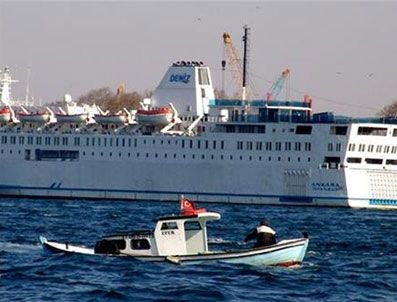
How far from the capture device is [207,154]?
110 meters

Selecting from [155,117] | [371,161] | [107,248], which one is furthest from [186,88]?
[107,248]

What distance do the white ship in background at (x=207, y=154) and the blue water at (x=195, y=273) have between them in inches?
1376

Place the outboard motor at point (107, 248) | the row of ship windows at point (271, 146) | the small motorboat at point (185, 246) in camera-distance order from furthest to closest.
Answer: the row of ship windows at point (271, 146) → the outboard motor at point (107, 248) → the small motorboat at point (185, 246)

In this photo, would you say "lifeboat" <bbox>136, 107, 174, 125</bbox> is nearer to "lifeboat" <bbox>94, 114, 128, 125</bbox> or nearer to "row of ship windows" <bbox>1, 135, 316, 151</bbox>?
"lifeboat" <bbox>94, 114, 128, 125</bbox>

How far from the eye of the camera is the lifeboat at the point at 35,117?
118 m

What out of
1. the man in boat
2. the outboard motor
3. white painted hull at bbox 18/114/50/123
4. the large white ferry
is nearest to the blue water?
the outboard motor

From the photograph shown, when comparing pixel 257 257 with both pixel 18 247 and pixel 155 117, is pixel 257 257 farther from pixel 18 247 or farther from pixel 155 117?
pixel 155 117

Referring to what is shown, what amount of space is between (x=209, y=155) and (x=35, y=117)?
14998 millimetres

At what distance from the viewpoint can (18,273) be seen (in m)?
45.5

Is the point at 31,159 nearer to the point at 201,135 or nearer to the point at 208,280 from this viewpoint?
the point at 201,135

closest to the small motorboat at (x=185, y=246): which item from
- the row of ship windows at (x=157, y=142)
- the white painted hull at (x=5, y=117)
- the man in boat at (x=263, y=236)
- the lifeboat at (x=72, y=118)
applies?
the man in boat at (x=263, y=236)

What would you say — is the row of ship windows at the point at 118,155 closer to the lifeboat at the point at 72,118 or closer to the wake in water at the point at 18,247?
the lifeboat at the point at 72,118

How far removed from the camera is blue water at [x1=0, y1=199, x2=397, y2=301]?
4162cm

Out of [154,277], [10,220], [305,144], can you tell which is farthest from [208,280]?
[305,144]
